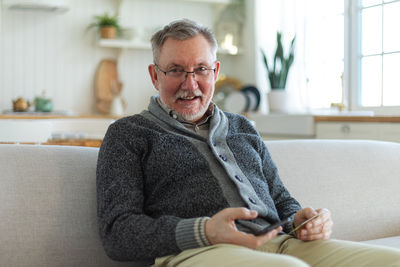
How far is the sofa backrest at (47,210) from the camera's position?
1.40 m

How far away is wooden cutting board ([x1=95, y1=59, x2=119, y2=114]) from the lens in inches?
186

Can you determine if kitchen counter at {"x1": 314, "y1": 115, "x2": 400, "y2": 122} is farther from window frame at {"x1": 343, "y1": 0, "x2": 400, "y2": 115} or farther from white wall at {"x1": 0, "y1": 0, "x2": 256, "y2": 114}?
white wall at {"x1": 0, "y1": 0, "x2": 256, "y2": 114}

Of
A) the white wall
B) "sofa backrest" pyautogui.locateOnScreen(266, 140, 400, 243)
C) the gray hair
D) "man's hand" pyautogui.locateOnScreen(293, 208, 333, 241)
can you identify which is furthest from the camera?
the white wall

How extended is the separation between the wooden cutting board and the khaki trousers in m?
3.51

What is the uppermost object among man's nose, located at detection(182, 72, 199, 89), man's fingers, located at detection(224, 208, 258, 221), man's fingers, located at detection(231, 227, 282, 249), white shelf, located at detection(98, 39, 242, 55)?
white shelf, located at detection(98, 39, 242, 55)

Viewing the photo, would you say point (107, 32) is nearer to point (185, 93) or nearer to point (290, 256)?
point (185, 93)

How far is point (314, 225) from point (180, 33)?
66cm

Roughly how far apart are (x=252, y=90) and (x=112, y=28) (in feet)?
4.57

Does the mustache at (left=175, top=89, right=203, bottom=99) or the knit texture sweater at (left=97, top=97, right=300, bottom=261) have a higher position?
the mustache at (left=175, top=89, right=203, bottom=99)

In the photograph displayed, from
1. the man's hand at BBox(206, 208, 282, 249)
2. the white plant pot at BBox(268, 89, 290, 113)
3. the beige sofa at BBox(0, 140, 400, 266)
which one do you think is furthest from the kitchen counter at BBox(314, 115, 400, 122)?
the man's hand at BBox(206, 208, 282, 249)

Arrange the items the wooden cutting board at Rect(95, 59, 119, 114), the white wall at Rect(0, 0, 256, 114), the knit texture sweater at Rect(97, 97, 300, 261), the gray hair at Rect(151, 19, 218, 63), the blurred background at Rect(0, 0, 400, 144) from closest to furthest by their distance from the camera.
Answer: the knit texture sweater at Rect(97, 97, 300, 261) < the gray hair at Rect(151, 19, 218, 63) < the blurred background at Rect(0, 0, 400, 144) < the white wall at Rect(0, 0, 256, 114) < the wooden cutting board at Rect(95, 59, 119, 114)

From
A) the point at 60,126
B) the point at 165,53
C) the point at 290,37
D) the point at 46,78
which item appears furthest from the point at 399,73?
the point at 46,78

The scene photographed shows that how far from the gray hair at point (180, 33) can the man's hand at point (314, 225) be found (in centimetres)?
56

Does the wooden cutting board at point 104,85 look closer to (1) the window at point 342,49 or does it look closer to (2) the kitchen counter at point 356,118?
(1) the window at point 342,49
